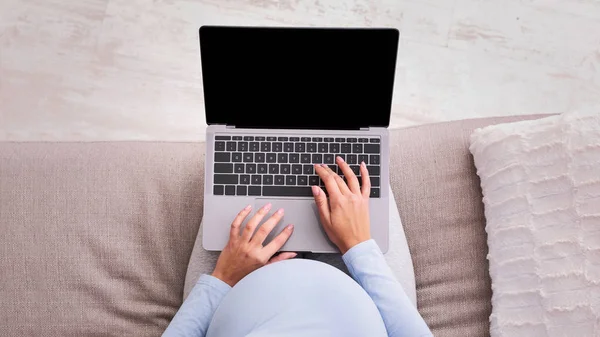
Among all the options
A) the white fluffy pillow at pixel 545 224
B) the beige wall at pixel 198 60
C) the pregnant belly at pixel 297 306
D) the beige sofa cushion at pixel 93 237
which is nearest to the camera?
the pregnant belly at pixel 297 306

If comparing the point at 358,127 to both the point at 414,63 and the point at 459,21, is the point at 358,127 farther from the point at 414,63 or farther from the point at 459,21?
the point at 459,21

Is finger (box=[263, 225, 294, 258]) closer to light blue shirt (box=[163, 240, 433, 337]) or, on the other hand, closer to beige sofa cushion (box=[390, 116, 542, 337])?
light blue shirt (box=[163, 240, 433, 337])

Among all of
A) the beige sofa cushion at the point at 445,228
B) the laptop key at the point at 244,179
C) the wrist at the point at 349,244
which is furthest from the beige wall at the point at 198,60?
the wrist at the point at 349,244

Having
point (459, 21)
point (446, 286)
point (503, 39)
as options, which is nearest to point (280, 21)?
point (459, 21)

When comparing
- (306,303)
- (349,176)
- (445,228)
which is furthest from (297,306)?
(445,228)

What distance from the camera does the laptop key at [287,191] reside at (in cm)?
112

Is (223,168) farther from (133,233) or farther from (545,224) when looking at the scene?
(545,224)

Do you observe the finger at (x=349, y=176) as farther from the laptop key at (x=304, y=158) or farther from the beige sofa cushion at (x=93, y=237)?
the beige sofa cushion at (x=93, y=237)

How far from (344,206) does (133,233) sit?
418 millimetres

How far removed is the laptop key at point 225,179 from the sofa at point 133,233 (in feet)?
0.31

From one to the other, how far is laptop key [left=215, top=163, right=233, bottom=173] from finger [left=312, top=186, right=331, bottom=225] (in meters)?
0.16

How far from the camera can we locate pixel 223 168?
112cm

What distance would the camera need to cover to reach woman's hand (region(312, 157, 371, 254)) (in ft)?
3.50

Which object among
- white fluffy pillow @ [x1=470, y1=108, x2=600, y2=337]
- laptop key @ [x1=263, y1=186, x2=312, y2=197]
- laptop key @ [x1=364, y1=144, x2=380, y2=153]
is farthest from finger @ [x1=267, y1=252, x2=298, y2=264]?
white fluffy pillow @ [x1=470, y1=108, x2=600, y2=337]
